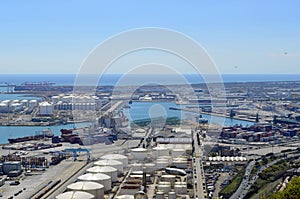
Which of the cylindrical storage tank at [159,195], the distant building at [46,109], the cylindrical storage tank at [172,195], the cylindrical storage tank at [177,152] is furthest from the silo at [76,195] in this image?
the distant building at [46,109]

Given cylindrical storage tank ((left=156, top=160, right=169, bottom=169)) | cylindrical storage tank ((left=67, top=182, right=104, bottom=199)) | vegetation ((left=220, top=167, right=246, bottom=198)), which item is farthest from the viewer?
cylindrical storage tank ((left=156, top=160, right=169, bottom=169))

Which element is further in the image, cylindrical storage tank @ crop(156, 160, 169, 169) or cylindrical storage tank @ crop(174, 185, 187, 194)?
cylindrical storage tank @ crop(156, 160, 169, 169)

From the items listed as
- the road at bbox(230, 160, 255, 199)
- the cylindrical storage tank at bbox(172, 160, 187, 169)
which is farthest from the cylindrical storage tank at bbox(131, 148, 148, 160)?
the road at bbox(230, 160, 255, 199)

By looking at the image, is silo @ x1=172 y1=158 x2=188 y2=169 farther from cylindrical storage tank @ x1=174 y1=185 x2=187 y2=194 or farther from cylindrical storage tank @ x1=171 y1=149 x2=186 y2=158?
cylindrical storage tank @ x1=174 y1=185 x2=187 y2=194

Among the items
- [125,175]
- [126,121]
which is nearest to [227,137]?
[126,121]

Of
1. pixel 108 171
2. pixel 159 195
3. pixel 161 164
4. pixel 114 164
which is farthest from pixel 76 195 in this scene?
pixel 161 164

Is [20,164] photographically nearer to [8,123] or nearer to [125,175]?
[125,175]

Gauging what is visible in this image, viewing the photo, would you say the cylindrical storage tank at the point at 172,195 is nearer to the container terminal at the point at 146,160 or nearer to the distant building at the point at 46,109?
the container terminal at the point at 146,160
